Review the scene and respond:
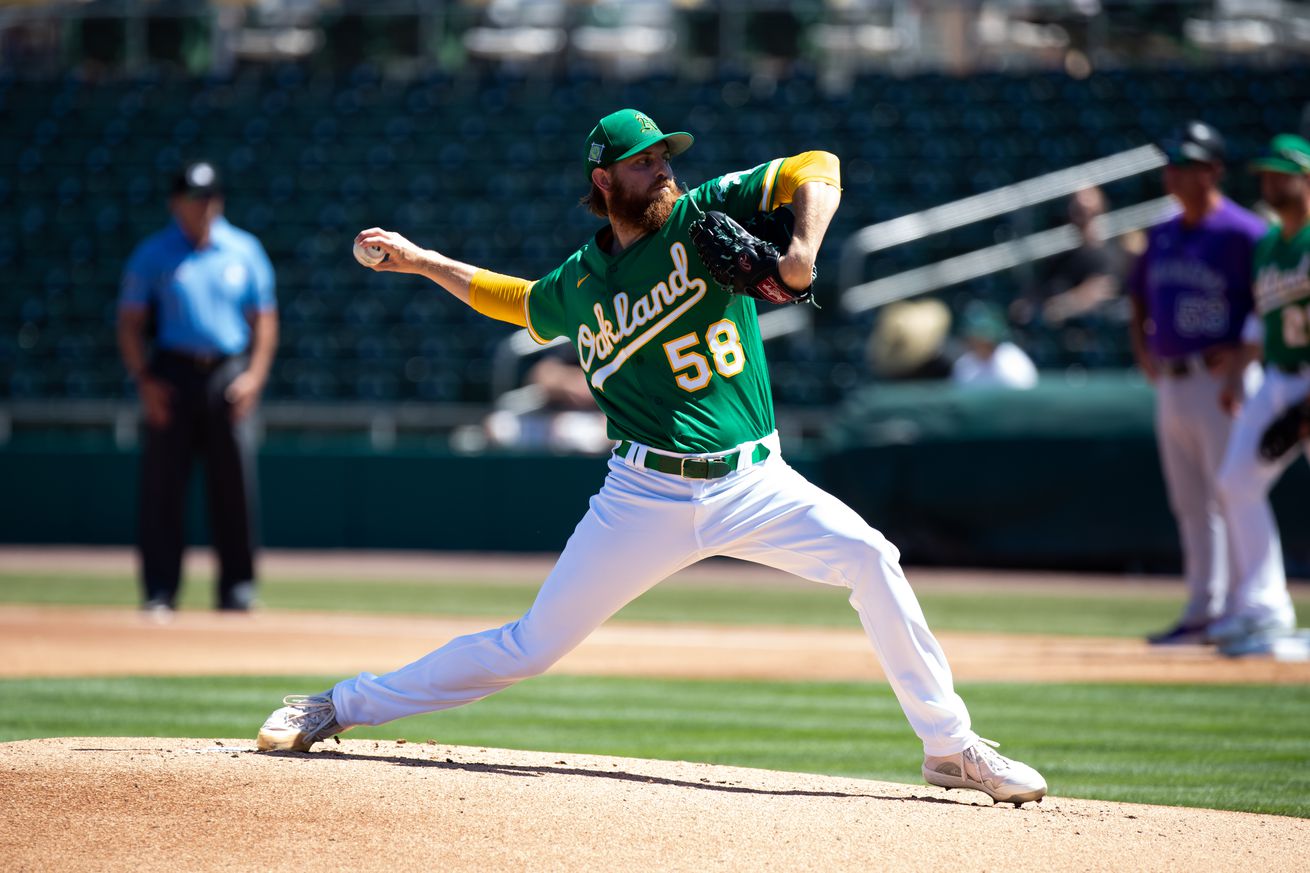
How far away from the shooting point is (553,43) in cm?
2202

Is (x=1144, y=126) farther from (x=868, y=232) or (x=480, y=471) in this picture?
(x=480, y=471)

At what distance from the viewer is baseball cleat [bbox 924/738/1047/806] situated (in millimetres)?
4363

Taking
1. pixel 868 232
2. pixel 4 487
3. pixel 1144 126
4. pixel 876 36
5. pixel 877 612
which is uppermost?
pixel 876 36

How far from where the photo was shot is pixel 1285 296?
774 centimetres

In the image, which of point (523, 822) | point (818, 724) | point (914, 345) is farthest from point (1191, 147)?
point (914, 345)

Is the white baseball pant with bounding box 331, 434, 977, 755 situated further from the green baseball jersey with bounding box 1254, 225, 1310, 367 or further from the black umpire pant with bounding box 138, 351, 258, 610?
the black umpire pant with bounding box 138, 351, 258, 610

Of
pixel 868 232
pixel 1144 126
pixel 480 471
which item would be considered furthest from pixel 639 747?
pixel 1144 126

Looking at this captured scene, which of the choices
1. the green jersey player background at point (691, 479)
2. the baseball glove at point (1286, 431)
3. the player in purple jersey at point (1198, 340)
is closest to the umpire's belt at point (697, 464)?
the green jersey player background at point (691, 479)

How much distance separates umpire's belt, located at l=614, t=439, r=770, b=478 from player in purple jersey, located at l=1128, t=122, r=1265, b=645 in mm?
4441

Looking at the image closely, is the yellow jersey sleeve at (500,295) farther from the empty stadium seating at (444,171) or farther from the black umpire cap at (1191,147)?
the empty stadium seating at (444,171)

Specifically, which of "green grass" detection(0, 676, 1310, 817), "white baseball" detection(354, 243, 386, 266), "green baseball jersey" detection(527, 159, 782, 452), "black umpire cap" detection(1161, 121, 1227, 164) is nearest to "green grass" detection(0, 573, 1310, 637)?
"green grass" detection(0, 676, 1310, 817)

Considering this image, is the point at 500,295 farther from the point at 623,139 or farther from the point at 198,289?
the point at 198,289

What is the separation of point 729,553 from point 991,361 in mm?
9157

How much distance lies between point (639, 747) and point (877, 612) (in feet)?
5.87
